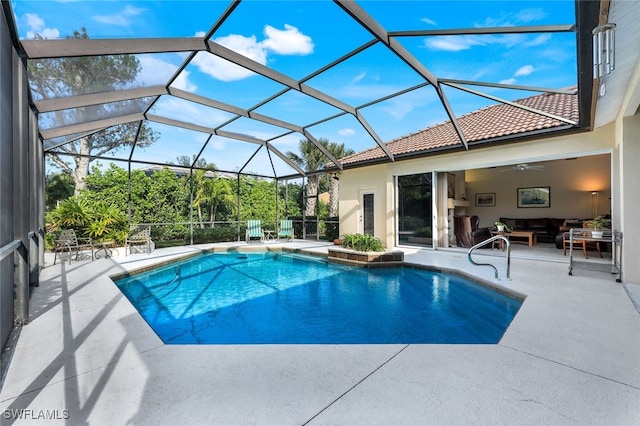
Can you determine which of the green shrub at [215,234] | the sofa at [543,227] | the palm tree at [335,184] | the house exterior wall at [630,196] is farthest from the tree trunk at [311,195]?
the house exterior wall at [630,196]

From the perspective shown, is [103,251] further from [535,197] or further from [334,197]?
[535,197]

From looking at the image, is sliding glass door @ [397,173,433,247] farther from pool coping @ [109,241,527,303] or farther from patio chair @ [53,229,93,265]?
patio chair @ [53,229,93,265]

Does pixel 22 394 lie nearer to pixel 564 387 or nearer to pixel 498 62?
pixel 564 387

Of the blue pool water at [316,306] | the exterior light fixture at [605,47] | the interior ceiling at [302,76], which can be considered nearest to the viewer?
the exterior light fixture at [605,47]

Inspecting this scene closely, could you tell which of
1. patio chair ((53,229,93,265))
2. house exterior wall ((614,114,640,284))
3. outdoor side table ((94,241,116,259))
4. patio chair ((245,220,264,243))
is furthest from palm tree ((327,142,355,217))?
house exterior wall ((614,114,640,284))

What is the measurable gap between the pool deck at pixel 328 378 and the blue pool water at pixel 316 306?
2.27 ft

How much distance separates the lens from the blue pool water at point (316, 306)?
3578 millimetres

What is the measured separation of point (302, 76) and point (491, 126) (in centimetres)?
549

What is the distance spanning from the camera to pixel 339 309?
14.8 feet

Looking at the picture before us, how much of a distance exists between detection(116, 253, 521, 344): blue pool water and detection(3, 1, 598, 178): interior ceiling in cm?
341

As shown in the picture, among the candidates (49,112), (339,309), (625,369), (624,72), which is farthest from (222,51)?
(625,369)

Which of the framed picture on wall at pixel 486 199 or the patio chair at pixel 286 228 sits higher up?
the framed picture on wall at pixel 486 199

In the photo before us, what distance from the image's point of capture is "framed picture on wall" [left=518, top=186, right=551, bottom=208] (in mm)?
10828

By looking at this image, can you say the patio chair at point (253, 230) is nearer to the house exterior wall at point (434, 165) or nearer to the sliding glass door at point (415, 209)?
the house exterior wall at point (434, 165)
